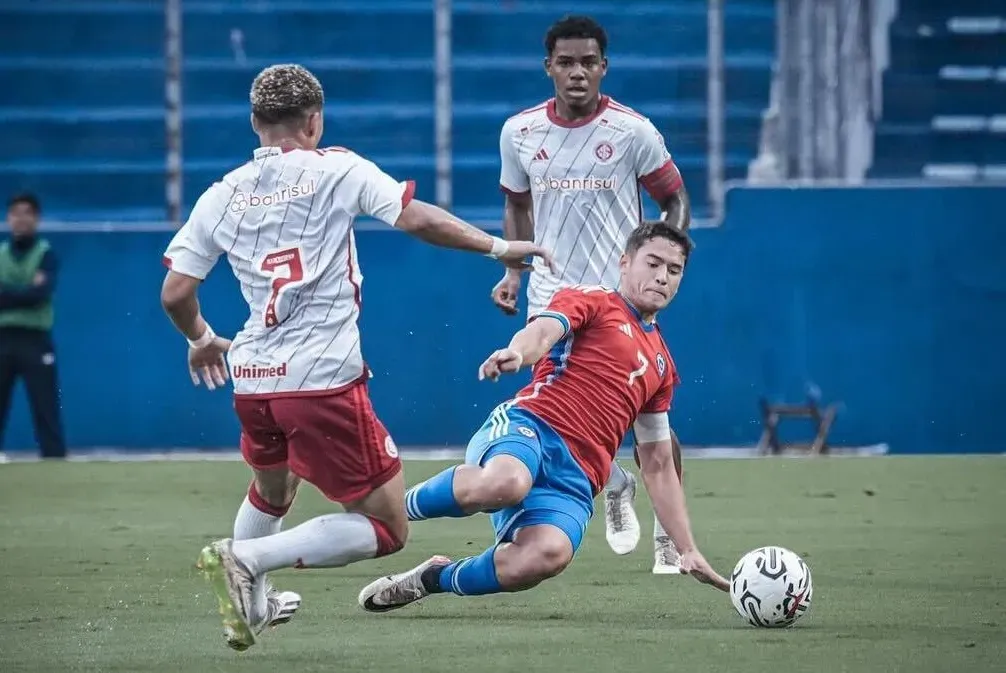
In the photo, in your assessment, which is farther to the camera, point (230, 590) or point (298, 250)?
point (298, 250)

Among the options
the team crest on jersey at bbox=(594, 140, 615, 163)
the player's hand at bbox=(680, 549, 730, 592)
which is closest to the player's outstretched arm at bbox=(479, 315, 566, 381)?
the player's hand at bbox=(680, 549, 730, 592)

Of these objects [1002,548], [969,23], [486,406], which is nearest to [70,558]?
[1002,548]

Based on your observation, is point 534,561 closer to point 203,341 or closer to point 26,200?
point 203,341

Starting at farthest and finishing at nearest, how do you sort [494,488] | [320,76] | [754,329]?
[320,76] < [754,329] < [494,488]

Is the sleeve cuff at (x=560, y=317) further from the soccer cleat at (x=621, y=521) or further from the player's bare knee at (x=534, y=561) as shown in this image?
the soccer cleat at (x=621, y=521)

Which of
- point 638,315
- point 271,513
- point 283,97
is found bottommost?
point 271,513

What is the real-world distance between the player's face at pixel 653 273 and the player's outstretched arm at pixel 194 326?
1.44 m

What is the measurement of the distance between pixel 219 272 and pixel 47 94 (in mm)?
4065

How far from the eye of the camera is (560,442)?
6273mm

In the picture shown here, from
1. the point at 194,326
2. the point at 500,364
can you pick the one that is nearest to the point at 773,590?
the point at 500,364

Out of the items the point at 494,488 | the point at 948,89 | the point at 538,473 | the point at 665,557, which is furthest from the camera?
the point at 948,89

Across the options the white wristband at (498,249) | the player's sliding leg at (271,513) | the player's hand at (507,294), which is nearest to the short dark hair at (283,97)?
the white wristband at (498,249)

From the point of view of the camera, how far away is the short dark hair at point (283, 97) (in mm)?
5719

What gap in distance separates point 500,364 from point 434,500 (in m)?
0.86
